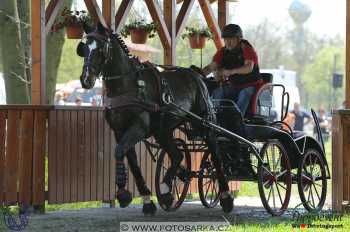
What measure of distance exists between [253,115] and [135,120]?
2.02m

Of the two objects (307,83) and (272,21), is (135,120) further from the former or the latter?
(307,83)

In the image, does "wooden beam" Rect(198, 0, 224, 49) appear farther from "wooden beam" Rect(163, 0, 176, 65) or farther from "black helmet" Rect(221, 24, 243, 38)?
"black helmet" Rect(221, 24, 243, 38)

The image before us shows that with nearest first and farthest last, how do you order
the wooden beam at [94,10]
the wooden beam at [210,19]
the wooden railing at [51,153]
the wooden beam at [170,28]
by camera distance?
the wooden railing at [51,153] → the wooden beam at [94,10] → the wooden beam at [170,28] → the wooden beam at [210,19]

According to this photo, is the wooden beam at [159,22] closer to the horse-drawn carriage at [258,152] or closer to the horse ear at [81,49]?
the horse-drawn carriage at [258,152]

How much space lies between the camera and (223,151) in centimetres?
1209

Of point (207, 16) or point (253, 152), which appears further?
point (207, 16)

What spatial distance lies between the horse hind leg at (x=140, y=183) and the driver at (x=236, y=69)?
164cm

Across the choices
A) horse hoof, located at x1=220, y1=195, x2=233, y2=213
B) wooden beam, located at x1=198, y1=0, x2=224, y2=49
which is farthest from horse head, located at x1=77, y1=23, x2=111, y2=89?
wooden beam, located at x1=198, y1=0, x2=224, y2=49

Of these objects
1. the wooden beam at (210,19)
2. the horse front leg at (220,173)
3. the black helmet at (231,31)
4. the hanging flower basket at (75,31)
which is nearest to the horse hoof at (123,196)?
the horse front leg at (220,173)

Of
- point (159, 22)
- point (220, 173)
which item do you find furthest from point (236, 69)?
point (159, 22)

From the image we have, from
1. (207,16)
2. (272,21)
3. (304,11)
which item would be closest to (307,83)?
(272,21)

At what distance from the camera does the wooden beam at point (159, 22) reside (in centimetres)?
1365

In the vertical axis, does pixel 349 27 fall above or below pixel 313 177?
above

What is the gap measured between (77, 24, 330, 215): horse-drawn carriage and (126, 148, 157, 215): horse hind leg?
0.04 feet
